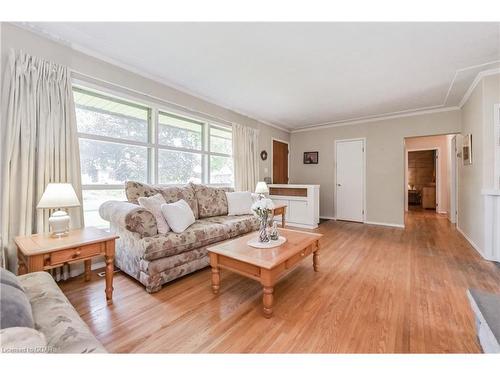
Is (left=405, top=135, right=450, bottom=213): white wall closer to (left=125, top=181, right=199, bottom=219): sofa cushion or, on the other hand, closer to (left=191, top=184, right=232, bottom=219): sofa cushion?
(left=191, top=184, right=232, bottom=219): sofa cushion

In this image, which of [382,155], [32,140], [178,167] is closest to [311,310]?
[178,167]

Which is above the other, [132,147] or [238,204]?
[132,147]

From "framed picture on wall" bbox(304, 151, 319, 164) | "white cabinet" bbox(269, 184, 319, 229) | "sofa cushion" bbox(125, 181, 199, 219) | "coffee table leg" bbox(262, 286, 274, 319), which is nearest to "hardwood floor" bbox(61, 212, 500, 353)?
"coffee table leg" bbox(262, 286, 274, 319)

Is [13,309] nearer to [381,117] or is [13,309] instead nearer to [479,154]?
[479,154]

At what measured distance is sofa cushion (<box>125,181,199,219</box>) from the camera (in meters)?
2.54

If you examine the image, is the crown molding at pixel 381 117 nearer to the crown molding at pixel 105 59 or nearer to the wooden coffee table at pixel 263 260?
the crown molding at pixel 105 59

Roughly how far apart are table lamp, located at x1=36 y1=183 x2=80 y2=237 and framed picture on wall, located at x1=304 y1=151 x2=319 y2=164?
5.04m

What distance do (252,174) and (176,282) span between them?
293 cm

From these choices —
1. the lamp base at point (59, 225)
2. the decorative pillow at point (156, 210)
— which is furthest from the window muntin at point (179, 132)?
the lamp base at point (59, 225)

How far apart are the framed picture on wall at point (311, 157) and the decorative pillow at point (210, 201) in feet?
10.3

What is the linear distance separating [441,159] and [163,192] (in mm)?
7442

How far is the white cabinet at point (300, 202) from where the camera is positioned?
15.1 feet

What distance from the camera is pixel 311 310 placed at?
5.62 feet
